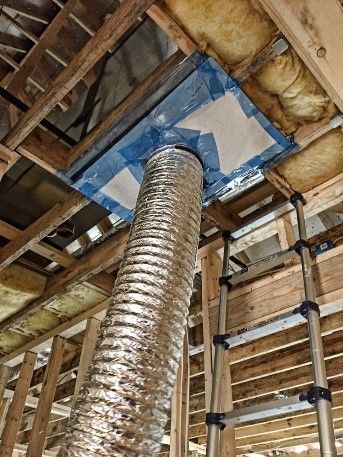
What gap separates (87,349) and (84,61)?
1813mm

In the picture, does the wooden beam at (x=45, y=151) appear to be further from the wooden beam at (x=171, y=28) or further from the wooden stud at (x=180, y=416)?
the wooden stud at (x=180, y=416)

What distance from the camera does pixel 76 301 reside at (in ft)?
10.3

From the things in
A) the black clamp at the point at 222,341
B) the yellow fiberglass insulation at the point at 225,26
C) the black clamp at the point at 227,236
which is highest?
the yellow fiberglass insulation at the point at 225,26

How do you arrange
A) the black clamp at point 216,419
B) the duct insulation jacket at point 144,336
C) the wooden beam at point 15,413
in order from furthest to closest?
1. the wooden beam at point 15,413
2. the black clamp at point 216,419
3. the duct insulation jacket at point 144,336

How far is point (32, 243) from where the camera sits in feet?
8.29

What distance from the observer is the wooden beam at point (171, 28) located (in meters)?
1.57

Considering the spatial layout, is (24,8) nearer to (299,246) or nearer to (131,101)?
(131,101)

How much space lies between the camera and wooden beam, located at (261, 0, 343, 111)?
1.50m

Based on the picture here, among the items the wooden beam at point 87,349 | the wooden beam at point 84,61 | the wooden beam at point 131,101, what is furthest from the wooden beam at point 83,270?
the wooden beam at point 84,61

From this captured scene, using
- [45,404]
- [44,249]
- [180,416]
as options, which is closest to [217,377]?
[180,416]

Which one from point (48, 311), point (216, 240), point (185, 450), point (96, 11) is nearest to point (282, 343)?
point (216, 240)

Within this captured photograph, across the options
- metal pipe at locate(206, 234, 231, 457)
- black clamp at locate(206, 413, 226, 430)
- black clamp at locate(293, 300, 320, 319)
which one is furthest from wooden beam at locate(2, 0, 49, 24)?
black clamp at locate(206, 413, 226, 430)

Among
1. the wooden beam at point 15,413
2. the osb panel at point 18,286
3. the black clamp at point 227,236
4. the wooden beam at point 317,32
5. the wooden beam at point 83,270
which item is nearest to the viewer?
the wooden beam at point 317,32

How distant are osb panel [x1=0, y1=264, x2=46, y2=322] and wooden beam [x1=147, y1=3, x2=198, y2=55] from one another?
6.60 ft
